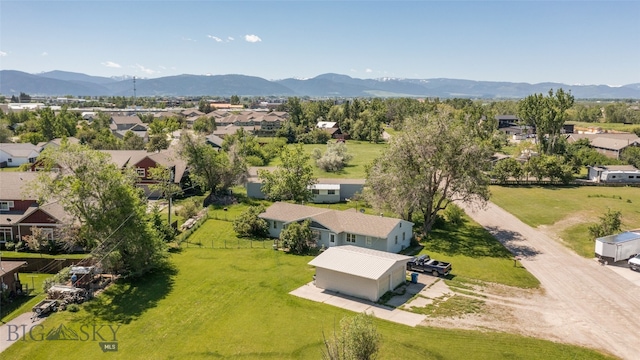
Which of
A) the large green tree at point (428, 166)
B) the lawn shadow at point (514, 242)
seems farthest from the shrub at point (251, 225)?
the lawn shadow at point (514, 242)

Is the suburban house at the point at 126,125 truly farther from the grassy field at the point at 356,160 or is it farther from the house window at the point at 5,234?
the house window at the point at 5,234

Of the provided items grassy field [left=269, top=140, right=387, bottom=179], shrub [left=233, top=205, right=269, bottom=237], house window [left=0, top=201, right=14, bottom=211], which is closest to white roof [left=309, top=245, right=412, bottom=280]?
shrub [left=233, top=205, right=269, bottom=237]

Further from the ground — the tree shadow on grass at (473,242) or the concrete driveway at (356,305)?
the tree shadow on grass at (473,242)

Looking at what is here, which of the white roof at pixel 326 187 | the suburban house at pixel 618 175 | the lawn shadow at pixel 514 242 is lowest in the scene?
the lawn shadow at pixel 514 242

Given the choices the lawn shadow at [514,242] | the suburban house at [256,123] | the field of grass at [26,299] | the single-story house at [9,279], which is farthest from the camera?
the suburban house at [256,123]

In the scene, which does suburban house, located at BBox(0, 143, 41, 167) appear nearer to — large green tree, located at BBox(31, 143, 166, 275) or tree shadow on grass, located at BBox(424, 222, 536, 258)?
large green tree, located at BBox(31, 143, 166, 275)

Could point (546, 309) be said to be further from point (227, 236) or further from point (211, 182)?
point (211, 182)

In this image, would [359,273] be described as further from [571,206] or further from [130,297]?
[571,206]

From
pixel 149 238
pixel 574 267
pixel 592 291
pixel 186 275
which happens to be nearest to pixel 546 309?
pixel 592 291
